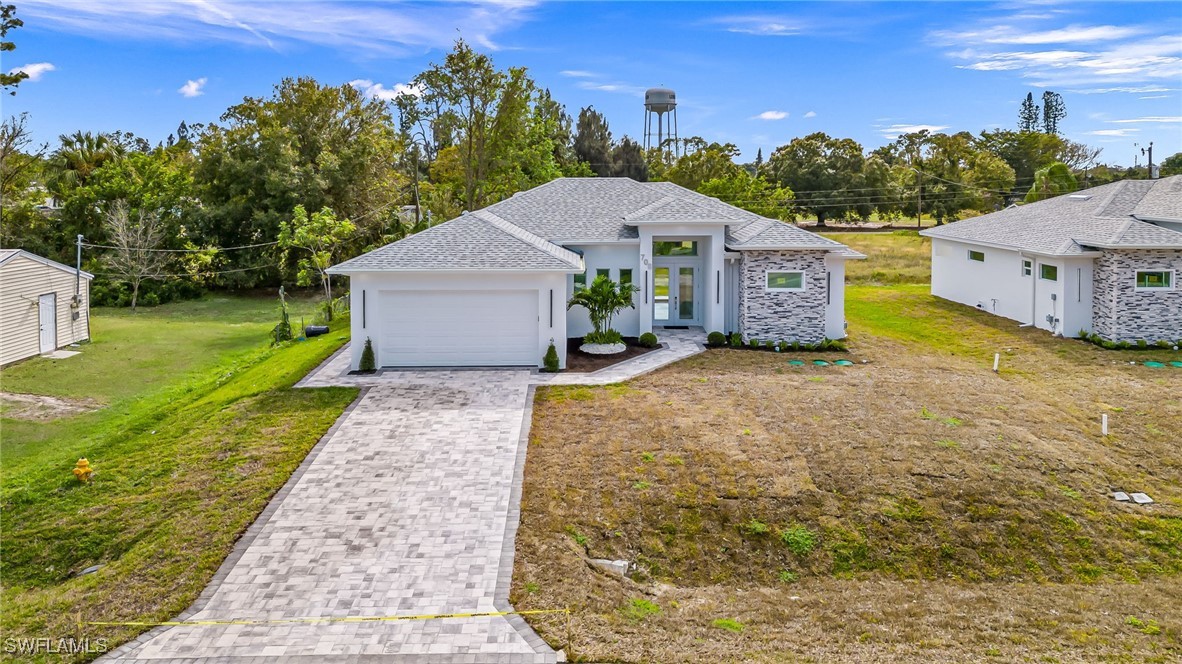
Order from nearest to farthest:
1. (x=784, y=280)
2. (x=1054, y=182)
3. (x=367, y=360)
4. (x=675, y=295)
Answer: (x=367, y=360) → (x=784, y=280) → (x=675, y=295) → (x=1054, y=182)

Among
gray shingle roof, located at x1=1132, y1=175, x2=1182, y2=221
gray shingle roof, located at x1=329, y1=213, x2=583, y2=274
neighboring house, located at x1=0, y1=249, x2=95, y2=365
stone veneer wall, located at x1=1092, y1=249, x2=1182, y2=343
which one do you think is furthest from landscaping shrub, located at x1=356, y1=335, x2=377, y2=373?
gray shingle roof, located at x1=1132, y1=175, x2=1182, y2=221

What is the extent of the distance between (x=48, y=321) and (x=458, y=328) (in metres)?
16.1

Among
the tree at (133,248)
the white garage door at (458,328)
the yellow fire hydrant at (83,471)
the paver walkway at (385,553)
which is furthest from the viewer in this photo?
the tree at (133,248)

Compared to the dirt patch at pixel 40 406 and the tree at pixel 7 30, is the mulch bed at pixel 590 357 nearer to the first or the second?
the dirt patch at pixel 40 406

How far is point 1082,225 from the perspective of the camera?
2289 centimetres

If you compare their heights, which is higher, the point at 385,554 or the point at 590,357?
the point at 590,357

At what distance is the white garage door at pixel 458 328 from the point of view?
17.8 metres

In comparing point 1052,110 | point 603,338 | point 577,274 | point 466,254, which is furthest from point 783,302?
point 1052,110

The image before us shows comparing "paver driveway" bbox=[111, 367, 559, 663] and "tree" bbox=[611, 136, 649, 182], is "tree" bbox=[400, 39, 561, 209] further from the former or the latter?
"paver driveway" bbox=[111, 367, 559, 663]

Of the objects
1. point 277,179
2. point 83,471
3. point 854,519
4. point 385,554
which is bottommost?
point 385,554

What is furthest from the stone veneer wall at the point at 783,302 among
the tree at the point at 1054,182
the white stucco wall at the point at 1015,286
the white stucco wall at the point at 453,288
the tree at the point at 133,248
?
the tree at the point at 133,248

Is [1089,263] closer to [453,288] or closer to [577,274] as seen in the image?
[577,274]

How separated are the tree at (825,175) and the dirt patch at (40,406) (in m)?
47.0

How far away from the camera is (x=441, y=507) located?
10.8 meters
